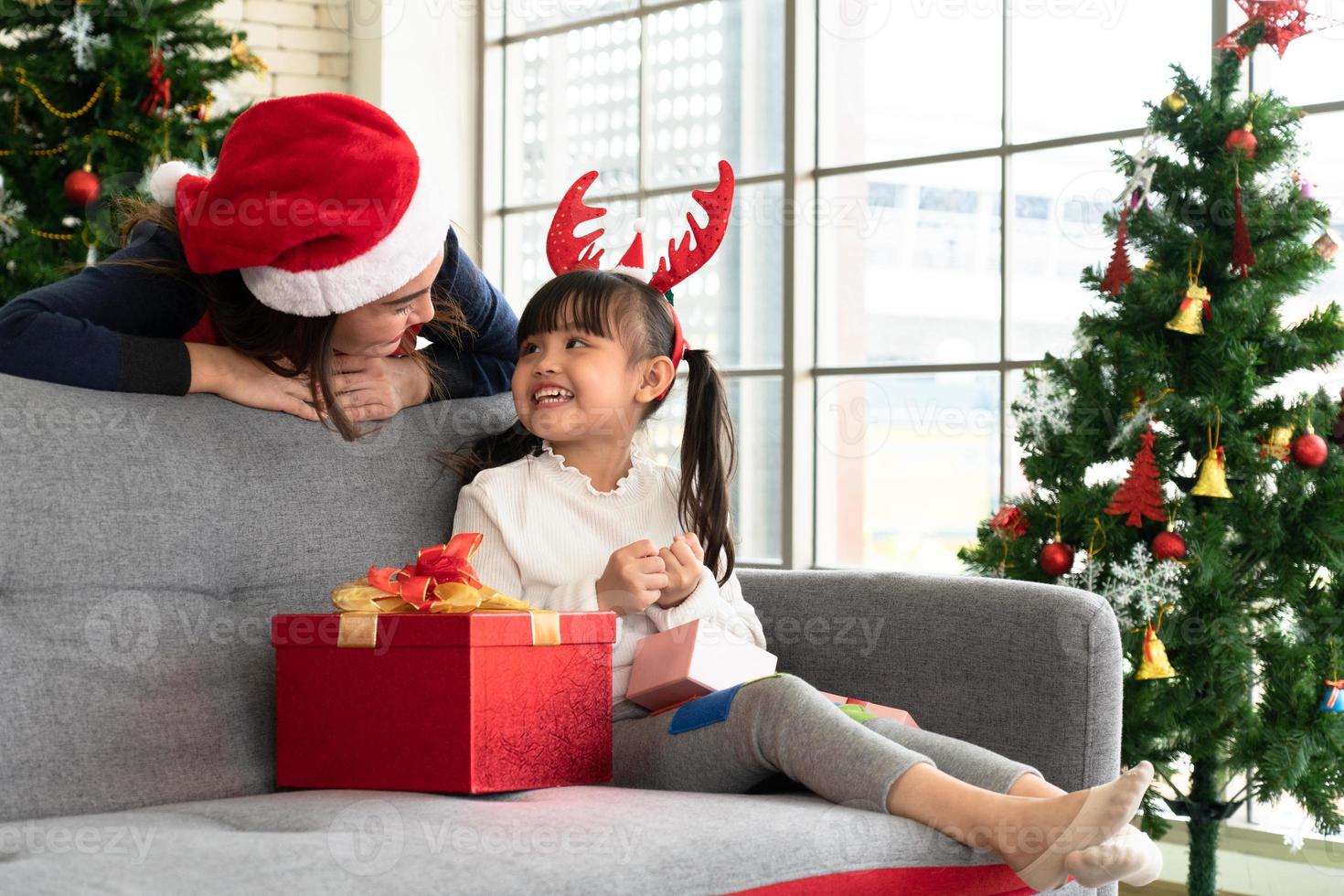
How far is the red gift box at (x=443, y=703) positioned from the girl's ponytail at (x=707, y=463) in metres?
0.41

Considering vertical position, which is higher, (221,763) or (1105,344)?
(1105,344)

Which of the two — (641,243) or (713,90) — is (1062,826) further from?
(713,90)

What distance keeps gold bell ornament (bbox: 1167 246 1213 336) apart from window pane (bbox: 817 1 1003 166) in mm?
1315

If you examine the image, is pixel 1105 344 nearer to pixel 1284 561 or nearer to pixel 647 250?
pixel 1284 561

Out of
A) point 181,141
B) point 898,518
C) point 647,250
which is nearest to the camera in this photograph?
point 181,141

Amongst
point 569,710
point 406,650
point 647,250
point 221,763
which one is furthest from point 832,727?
point 647,250

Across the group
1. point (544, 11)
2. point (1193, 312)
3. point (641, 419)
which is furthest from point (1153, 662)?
point (544, 11)

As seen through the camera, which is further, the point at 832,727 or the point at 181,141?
the point at 181,141

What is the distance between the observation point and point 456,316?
1926 millimetres

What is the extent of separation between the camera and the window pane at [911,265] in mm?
3561

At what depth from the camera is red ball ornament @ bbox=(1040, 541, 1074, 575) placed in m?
2.42

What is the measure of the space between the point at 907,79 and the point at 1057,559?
70.8 inches

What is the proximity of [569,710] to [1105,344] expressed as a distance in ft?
4.66

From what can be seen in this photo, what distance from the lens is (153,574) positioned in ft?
4.88
